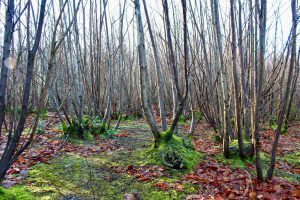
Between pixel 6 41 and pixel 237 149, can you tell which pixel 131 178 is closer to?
pixel 237 149

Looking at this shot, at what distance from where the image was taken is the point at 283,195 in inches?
98.4

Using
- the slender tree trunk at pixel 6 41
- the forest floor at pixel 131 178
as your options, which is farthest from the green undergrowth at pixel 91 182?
the slender tree trunk at pixel 6 41

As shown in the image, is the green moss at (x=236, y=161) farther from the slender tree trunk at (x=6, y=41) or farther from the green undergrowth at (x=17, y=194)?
the slender tree trunk at (x=6, y=41)

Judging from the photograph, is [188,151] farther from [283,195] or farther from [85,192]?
[85,192]

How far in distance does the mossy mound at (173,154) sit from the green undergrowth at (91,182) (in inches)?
7.8

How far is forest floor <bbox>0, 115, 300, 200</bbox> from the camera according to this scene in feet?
8.33

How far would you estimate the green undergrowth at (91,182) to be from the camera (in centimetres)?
256

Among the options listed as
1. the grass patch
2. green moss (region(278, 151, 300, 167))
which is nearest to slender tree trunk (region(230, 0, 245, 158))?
Result: the grass patch

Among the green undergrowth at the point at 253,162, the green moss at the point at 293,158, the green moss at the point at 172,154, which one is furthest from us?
the green moss at the point at 293,158

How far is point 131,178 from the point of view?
3.06 metres

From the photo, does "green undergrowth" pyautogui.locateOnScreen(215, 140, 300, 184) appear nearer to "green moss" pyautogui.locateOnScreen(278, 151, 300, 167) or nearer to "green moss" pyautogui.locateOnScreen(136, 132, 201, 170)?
"green moss" pyautogui.locateOnScreen(278, 151, 300, 167)

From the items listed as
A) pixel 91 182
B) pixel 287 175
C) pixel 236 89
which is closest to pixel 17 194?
pixel 91 182

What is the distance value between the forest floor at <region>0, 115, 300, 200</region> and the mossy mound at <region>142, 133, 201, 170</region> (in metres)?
0.10

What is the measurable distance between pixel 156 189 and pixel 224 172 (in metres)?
1.09
